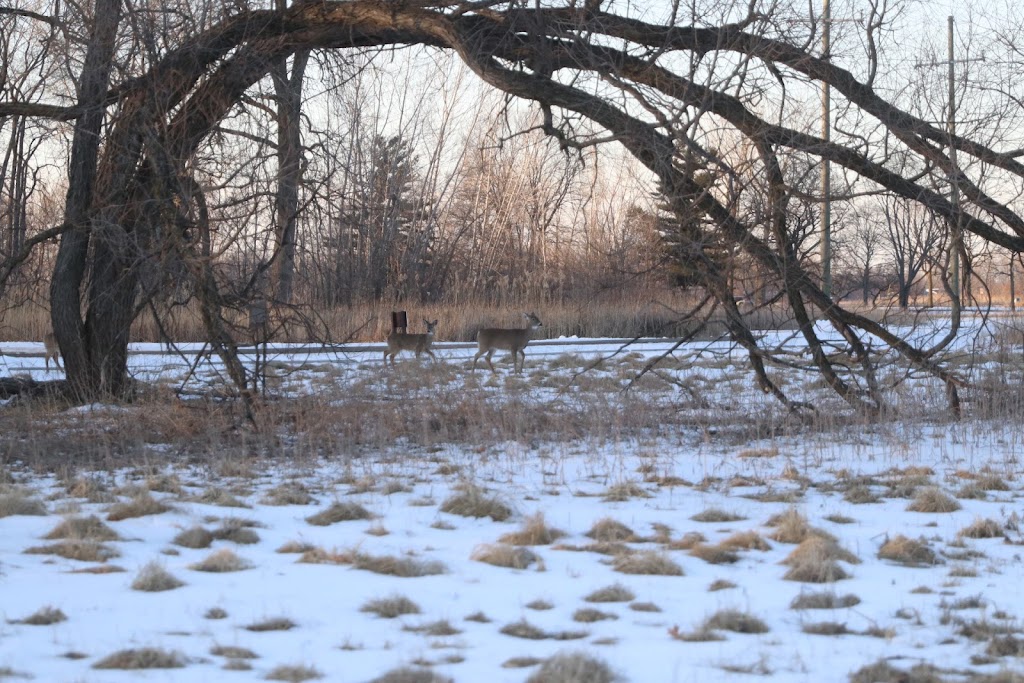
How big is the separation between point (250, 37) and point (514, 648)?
8022 mm

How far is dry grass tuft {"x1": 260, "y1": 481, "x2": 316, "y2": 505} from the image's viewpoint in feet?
23.8

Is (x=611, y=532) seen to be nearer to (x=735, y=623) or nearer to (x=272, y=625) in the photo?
(x=735, y=623)

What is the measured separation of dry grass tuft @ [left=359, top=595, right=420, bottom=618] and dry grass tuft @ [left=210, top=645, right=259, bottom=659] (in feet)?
2.22

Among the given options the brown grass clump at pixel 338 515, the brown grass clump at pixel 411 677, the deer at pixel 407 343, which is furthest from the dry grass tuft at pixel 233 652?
the deer at pixel 407 343

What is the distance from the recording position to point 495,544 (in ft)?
19.9

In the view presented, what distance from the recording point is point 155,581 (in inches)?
204

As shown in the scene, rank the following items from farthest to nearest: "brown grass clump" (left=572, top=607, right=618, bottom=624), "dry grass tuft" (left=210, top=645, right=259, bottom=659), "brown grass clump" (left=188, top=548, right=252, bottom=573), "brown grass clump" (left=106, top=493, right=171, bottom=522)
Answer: "brown grass clump" (left=106, top=493, right=171, bottom=522) < "brown grass clump" (left=188, top=548, right=252, bottom=573) < "brown grass clump" (left=572, top=607, right=618, bottom=624) < "dry grass tuft" (left=210, top=645, right=259, bottom=659)

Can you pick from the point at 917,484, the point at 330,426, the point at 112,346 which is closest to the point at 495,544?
the point at 917,484

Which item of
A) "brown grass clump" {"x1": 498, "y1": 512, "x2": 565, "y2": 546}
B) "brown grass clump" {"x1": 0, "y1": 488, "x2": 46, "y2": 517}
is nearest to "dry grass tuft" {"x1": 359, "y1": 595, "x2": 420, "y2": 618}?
"brown grass clump" {"x1": 498, "y1": 512, "x2": 565, "y2": 546}

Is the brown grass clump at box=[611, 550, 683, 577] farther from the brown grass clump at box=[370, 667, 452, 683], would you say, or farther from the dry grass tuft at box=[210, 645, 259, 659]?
the dry grass tuft at box=[210, 645, 259, 659]

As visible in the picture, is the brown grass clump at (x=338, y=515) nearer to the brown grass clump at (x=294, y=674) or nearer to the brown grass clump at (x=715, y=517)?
the brown grass clump at (x=715, y=517)

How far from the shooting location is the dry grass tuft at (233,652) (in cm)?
429

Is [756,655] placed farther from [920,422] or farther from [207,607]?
[920,422]

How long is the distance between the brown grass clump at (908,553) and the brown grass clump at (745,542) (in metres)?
0.60
